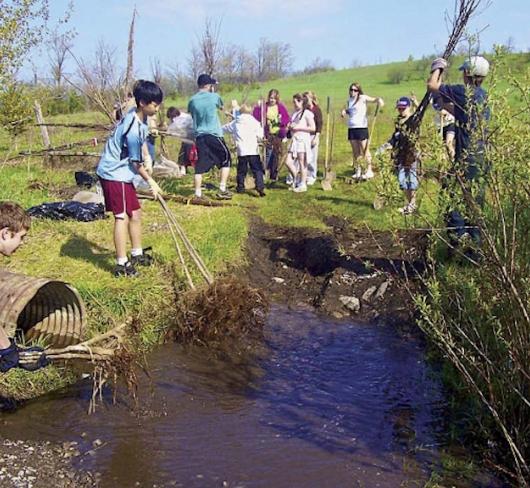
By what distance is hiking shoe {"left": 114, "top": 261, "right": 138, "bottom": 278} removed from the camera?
6804 millimetres

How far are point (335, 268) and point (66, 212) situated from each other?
3985mm

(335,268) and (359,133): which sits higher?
(359,133)

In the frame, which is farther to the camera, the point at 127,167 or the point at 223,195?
the point at 223,195

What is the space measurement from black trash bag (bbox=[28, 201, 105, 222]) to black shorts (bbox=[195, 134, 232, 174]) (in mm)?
2261

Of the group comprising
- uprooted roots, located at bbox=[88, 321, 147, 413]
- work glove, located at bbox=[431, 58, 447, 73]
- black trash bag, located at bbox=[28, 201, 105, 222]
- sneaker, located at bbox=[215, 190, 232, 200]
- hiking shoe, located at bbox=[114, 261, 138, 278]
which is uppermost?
work glove, located at bbox=[431, 58, 447, 73]

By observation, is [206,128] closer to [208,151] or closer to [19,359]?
[208,151]

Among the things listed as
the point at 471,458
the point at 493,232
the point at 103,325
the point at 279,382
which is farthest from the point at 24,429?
the point at 493,232

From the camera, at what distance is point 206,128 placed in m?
11.0

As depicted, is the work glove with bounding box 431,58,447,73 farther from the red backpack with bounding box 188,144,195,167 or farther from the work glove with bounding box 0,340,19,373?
the red backpack with bounding box 188,144,195,167

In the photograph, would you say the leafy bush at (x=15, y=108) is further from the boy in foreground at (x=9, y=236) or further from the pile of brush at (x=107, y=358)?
the boy in foreground at (x=9, y=236)

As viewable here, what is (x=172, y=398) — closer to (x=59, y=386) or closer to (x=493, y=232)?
(x=59, y=386)

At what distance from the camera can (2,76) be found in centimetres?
1320

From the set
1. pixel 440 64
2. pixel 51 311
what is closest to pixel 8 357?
pixel 51 311

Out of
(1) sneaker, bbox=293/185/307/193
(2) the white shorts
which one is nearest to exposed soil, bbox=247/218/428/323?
(1) sneaker, bbox=293/185/307/193
